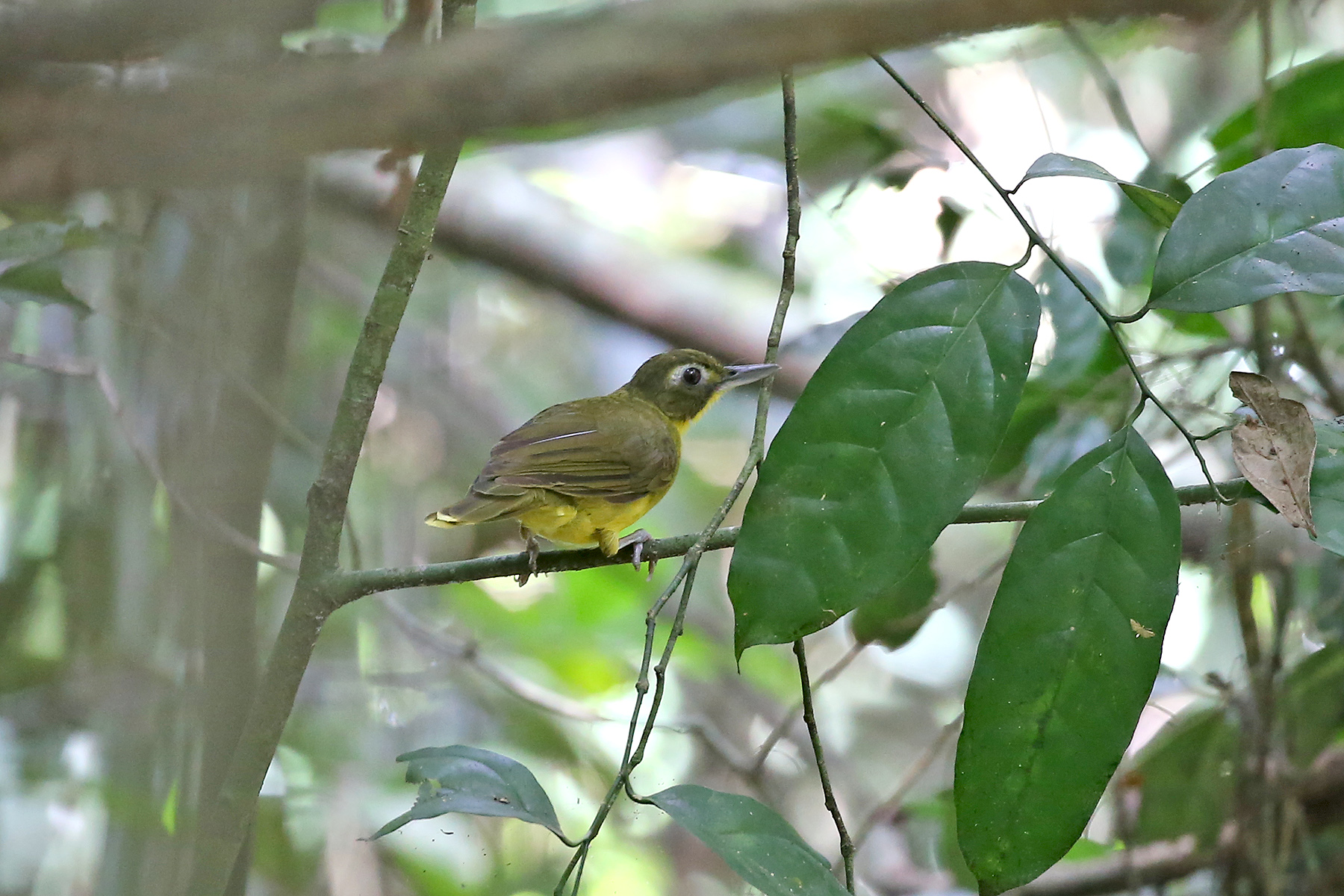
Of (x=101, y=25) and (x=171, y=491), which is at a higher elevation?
(x=171, y=491)

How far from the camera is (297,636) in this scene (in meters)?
1.60

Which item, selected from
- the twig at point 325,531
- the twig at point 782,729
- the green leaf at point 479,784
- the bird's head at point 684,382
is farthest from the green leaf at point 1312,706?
the twig at point 325,531

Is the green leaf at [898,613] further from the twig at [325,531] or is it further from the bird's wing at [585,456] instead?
the twig at [325,531]

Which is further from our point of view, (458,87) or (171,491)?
(171,491)

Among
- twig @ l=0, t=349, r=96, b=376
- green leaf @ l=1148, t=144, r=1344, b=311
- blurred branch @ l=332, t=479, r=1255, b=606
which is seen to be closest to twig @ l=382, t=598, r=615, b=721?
twig @ l=0, t=349, r=96, b=376

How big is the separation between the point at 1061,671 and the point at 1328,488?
41 centimetres

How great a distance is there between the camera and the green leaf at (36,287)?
185 centimetres

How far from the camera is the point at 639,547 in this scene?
6.79 ft

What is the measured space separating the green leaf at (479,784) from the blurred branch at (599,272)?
2693mm

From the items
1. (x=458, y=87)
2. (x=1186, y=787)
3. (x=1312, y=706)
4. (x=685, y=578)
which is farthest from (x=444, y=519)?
(x=1312, y=706)

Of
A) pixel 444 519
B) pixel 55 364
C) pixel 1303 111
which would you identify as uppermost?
pixel 1303 111

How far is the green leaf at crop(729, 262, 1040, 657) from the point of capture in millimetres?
1316

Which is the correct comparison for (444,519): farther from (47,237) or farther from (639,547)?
(47,237)

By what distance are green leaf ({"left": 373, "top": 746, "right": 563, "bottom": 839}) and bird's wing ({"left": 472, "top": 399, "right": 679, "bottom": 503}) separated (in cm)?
92
